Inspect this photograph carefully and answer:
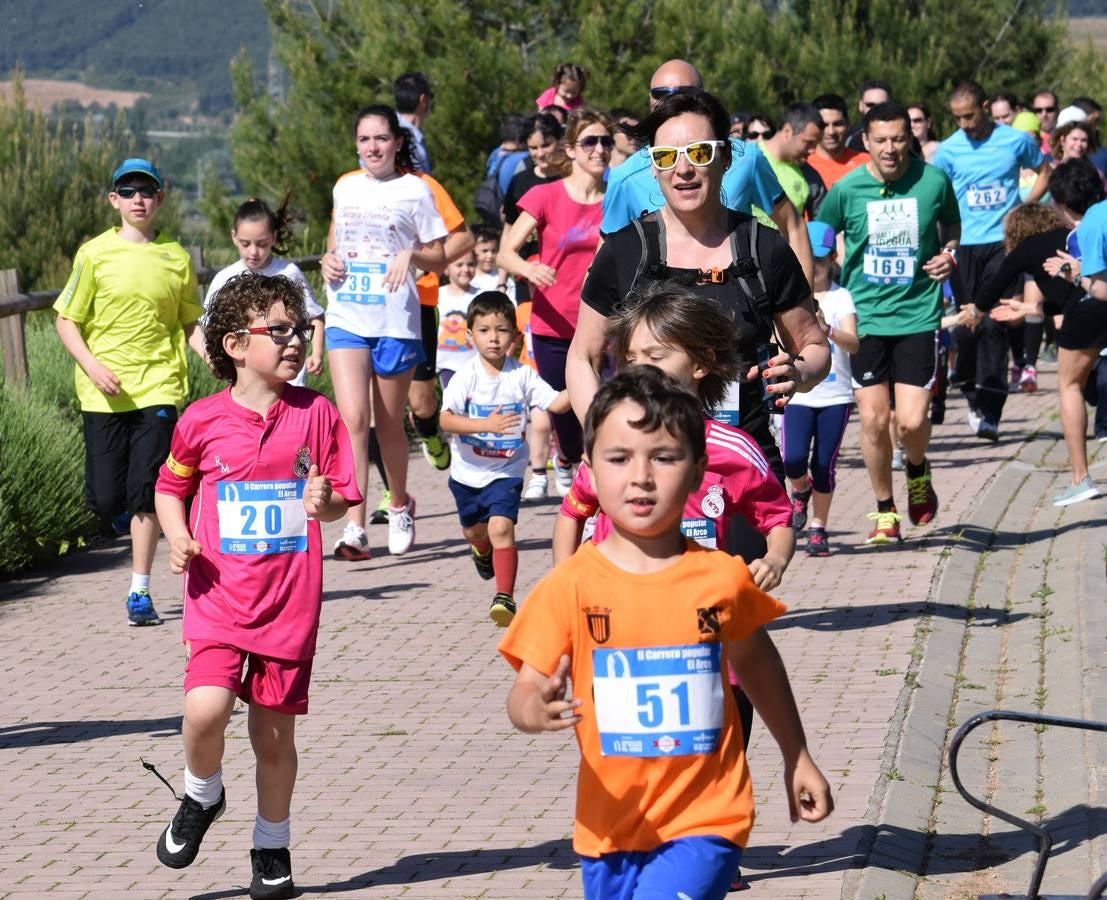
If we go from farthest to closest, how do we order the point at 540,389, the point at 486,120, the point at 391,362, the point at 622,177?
the point at 486,120
the point at 391,362
the point at 540,389
the point at 622,177

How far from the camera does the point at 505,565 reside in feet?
30.2

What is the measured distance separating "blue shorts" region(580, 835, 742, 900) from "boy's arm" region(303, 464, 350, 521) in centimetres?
180

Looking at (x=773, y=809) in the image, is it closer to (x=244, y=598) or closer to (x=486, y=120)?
(x=244, y=598)

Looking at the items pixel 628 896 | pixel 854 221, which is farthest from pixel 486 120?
pixel 628 896

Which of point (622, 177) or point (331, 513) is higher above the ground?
point (622, 177)

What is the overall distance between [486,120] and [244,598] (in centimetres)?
1698

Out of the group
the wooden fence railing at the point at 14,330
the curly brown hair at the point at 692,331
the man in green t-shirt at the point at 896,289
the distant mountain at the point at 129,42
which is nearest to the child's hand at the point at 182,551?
the curly brown hair at the point at 692,331

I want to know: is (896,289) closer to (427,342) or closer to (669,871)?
(427,342)

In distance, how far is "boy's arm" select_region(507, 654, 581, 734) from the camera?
358 cm

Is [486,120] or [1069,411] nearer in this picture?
[1069,411]

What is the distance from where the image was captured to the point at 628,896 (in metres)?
3.87

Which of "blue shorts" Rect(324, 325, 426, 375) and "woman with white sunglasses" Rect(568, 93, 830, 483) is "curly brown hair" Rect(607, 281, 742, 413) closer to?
"woman with white sunglasses" Rect(568, 93, 830, 483)

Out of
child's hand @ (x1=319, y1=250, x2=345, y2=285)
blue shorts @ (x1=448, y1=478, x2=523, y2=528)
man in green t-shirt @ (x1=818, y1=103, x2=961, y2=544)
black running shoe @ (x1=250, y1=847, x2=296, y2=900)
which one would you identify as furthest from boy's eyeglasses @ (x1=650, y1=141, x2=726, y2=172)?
man in green t-shirt @ (x1=818, y1=103, x2=961, y2=544)

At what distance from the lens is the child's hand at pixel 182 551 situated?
539 cm
